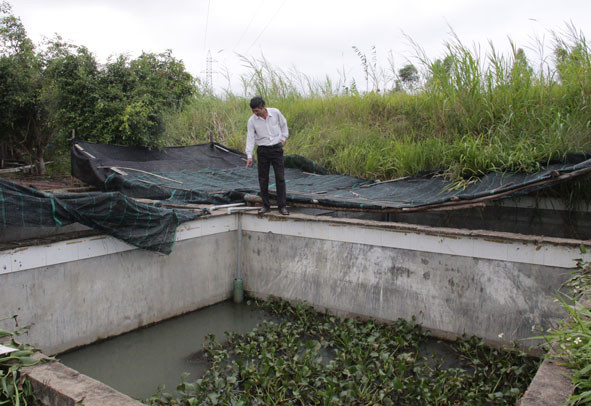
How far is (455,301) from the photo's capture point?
498cm

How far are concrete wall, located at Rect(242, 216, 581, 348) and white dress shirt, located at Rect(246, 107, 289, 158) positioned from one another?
1.03m

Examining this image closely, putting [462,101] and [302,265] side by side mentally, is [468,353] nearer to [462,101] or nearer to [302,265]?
[302,265]

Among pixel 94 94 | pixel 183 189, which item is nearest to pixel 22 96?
pixel 94 94

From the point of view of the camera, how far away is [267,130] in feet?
19.0

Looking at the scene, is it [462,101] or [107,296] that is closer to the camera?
[107,296]

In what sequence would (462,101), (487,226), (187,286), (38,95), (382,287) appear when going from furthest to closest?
(38,95)
(462,101)
(487,226)
(187,286)
(382,287)

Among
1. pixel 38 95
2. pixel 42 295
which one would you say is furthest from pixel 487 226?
pixel 38 95

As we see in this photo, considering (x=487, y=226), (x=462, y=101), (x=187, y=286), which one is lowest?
(x=187, y=286)

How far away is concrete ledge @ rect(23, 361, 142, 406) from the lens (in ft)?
7.84

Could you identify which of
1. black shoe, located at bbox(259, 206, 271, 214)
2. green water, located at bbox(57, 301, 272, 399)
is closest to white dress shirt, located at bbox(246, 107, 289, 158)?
black shoe, located at bbox(259, 206, 271, 214)

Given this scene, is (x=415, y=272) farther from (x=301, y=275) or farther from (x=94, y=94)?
(x=94, y=94)

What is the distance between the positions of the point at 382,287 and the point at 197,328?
227 centimetres

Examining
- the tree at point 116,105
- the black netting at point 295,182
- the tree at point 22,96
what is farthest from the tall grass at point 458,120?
the tree at point 22,96

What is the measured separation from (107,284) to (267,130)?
2594 millimetres
